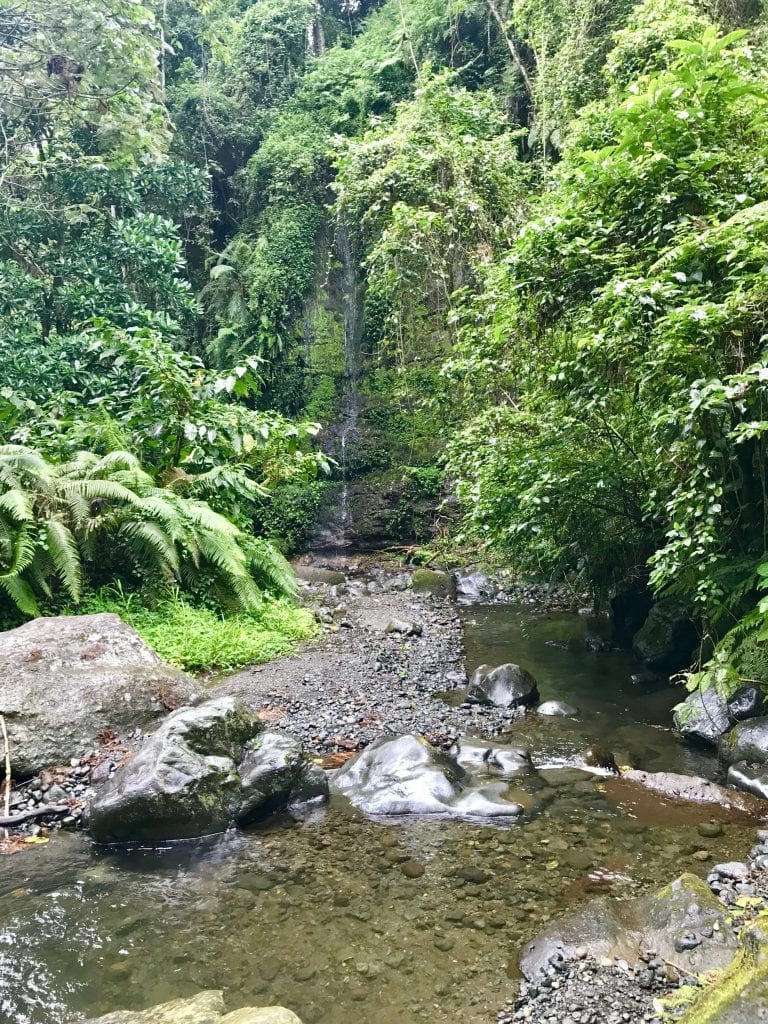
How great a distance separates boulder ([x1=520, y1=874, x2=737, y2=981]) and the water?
176mm

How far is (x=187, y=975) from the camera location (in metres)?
Result: 2.91

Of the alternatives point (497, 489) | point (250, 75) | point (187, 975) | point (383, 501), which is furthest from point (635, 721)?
point (250, 75)

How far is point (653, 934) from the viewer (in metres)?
2.95

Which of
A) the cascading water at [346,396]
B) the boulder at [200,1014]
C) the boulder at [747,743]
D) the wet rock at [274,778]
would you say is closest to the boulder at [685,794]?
the boulder at [747,743]

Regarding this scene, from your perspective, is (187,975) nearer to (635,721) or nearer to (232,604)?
(635,721)

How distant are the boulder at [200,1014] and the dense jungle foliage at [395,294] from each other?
Result: 3525 millimetres

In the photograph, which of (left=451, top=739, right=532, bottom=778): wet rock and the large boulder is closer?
the large boulder

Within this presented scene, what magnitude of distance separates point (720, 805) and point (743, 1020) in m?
3.04

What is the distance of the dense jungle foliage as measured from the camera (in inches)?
197

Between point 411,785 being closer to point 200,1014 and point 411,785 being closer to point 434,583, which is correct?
point 200,1014

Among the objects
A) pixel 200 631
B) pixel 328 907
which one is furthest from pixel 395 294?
pixel 328 907

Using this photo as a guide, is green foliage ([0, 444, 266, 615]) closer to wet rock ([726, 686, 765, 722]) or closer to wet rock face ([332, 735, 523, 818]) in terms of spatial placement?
wet rock face ([332, 735, 523, 818])

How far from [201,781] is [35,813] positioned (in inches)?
45.8

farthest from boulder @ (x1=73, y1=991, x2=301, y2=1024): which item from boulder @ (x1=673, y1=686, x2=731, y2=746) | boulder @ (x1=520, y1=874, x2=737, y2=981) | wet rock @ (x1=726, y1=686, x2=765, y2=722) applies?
wet rock @ (x1=726, y1=686, x2=765, y2=722)
